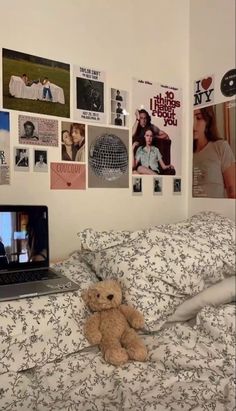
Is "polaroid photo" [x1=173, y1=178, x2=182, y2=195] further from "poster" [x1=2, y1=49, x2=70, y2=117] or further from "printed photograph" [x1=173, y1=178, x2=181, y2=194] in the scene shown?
"poster" [x1=2, y1=49, x2=70, y2=117]

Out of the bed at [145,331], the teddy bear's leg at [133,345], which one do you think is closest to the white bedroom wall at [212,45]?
the bed at [145,331]

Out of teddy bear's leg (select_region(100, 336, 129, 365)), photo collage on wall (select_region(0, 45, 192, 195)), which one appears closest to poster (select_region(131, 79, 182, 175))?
photo collage on wall (select_region(0, 45, 192, 195))

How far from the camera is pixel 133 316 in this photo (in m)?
0.87

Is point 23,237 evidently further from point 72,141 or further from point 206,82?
point 206,82

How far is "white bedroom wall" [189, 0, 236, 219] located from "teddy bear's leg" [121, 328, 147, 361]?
590 mm

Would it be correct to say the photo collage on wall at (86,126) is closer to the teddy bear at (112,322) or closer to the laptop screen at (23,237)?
the laptop screen at (23,237)

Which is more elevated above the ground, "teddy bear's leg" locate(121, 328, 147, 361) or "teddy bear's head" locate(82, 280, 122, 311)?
"teddy bear's head" locate(82, 280, 122, 311)

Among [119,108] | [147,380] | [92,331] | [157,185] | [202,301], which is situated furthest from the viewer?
[157,185]

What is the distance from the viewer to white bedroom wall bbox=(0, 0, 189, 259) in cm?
110

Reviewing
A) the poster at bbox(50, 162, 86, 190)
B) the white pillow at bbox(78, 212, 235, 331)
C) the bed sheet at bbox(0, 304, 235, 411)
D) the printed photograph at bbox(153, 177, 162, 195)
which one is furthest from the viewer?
the printed photograph at bbox(153, 177, 162, 195)

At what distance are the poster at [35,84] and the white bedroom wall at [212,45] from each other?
0.53 metres

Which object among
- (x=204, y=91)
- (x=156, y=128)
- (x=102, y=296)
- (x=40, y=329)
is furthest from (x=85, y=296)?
(x=204, y=91)

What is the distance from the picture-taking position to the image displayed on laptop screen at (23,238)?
95 cm

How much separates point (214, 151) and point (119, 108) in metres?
0.41
